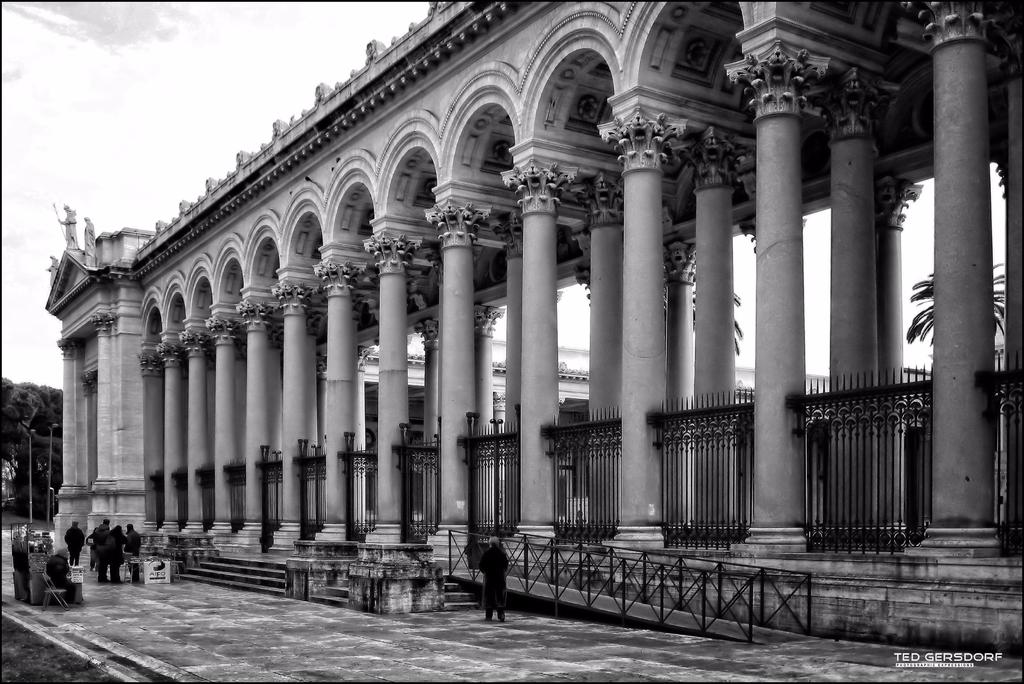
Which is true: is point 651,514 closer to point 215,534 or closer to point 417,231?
point 417,231

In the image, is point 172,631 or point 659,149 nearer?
point 172,631

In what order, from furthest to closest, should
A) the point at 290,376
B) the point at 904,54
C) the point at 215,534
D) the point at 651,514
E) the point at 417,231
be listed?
the point at 215,534 < the point at 290,376 < the point at 417,231 < the point at 904,54 < the point at 651,514

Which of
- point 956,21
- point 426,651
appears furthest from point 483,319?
point 956,21

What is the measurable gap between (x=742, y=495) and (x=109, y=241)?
3694 centimetres

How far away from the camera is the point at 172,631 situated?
18.6 meters

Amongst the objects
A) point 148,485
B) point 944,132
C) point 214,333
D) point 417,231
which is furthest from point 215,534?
point 944,132

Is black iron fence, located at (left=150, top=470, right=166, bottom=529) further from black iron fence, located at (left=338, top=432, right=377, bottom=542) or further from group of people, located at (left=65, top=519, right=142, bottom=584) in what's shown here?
black iron fence, located at (left=338, top=432, right=377, bottom=542)

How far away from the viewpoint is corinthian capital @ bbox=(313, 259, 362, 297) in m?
31.1

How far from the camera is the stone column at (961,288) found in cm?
1431

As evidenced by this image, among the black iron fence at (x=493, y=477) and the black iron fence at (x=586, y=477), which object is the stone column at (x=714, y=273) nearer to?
the black iron fence at (x=586, y=477)

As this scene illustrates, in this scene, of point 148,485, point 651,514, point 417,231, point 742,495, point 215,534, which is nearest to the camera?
point 742,495

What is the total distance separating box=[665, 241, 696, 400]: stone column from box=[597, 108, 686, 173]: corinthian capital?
857 cm

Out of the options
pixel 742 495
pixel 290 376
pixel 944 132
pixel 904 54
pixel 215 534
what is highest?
pixel 904 54

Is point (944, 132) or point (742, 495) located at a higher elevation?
point (944, 132)
